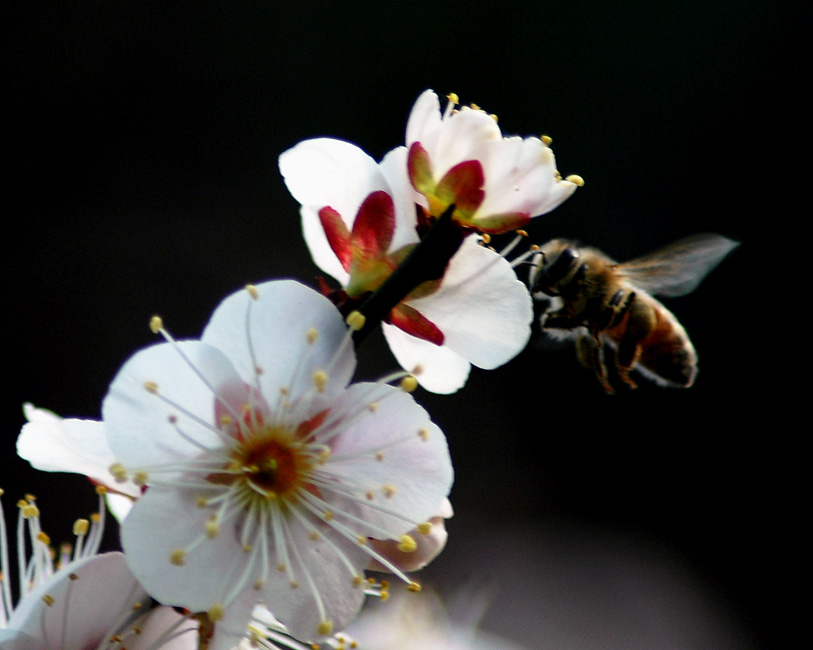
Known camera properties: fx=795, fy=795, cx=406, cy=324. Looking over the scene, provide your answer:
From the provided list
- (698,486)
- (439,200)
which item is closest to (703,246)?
(439,200)

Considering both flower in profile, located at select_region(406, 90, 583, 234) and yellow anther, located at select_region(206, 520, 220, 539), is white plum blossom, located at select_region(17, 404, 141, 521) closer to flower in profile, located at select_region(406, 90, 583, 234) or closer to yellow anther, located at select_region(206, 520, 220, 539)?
yellow anther, located at select_region(206, 520, 220, 539)

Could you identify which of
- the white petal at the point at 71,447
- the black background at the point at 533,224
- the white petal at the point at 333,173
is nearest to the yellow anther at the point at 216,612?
the white petal at the point at 71,447

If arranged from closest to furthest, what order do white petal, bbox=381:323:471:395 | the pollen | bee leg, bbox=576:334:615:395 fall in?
the pollen → white petal, bbox=381:323:471:395 → bee leg, bbox=576:334:615:395

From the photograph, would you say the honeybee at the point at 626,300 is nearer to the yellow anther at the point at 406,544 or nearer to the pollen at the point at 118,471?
the yellow anther at the point at 406,544

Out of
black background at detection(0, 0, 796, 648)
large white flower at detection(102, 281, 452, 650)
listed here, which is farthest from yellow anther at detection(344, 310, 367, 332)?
black background at detection(0, 0, 796, 648)

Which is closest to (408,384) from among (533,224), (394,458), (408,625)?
(394,458)

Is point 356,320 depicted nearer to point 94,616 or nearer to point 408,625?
point 94,616
